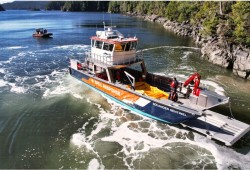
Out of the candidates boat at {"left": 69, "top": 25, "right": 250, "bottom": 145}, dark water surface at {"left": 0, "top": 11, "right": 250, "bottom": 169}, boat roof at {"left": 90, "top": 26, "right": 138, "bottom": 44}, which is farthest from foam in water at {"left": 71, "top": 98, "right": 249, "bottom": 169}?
boat roof at {"left": 90, "top": 26, "right": 138, "bottom": 44}

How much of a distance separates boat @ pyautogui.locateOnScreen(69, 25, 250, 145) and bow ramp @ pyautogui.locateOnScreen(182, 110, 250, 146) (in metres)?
0.06

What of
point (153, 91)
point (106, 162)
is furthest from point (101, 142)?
point (153, 91)

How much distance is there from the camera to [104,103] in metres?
17.8

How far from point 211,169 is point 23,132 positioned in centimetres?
1025

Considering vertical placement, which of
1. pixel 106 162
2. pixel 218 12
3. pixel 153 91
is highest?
pixel 218 12

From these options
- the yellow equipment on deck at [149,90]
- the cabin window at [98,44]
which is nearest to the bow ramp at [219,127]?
the yellow equipment on deck at [149,90]

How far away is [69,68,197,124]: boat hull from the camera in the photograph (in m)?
13.8

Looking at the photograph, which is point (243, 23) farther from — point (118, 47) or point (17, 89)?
point (17, 89)

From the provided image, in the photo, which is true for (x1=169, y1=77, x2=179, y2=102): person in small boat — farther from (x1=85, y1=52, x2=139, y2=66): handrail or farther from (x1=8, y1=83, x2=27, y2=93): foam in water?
(x1=8, y1=83, x2=27, y2=93): foam in water

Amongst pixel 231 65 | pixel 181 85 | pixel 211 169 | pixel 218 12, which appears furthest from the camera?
pixel 218 12

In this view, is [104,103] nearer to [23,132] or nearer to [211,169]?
[23,132]

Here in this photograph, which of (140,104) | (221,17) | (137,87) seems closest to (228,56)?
(221,17)

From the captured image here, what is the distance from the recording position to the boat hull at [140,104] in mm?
13795

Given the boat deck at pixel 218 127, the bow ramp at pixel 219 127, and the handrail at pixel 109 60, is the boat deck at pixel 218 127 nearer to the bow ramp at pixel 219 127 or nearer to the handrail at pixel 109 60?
the bow ramp at pixel 219 127
